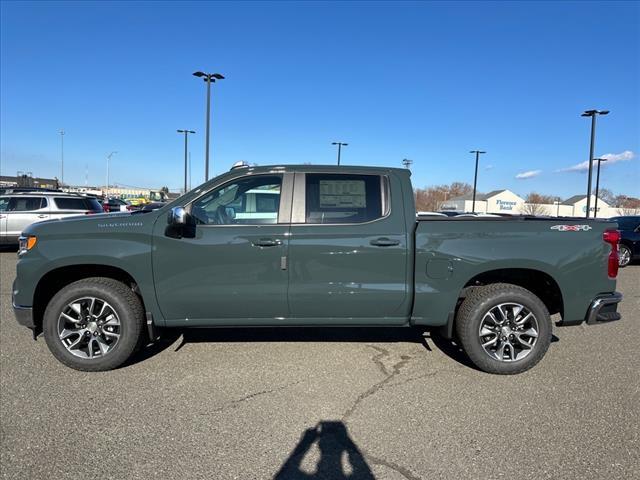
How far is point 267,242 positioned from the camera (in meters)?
3.95

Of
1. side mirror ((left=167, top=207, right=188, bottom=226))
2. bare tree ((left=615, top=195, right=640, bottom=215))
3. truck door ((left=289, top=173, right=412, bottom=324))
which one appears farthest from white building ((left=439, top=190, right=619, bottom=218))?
side mirror ((left=167, top=207, right=188, bottom=226))

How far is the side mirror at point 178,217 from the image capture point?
3.75 meters

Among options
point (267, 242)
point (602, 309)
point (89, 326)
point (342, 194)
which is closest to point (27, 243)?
point (89, 326)

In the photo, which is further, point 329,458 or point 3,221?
point 3,221

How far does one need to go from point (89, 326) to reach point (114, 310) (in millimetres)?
297

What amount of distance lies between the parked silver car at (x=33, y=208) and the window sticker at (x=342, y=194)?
10.0 m

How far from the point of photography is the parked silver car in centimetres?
1191

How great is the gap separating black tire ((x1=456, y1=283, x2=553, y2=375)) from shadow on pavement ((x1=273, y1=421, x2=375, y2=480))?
5.19 feet

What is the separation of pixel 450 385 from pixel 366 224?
5.28 feet

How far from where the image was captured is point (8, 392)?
3621mm

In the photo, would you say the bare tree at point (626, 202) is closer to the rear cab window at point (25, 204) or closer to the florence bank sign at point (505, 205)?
the florence bank sign at point (505, 205)

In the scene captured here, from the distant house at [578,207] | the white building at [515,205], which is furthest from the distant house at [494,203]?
the distant house at [578,207]

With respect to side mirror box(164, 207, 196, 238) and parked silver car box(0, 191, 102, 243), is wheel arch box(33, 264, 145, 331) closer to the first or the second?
side mirror box(164, 207, 196, 238)

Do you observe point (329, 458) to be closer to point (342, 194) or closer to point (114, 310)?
point (342, 194)
